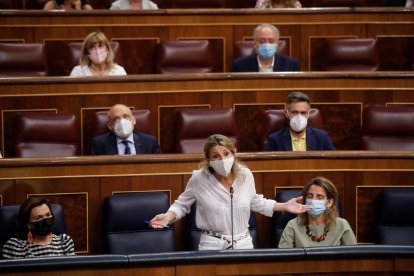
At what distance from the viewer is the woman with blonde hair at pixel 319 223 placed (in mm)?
2658

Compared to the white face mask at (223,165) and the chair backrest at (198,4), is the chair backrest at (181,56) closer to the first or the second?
the chair backrest at (198,4)

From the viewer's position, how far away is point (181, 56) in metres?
3.89

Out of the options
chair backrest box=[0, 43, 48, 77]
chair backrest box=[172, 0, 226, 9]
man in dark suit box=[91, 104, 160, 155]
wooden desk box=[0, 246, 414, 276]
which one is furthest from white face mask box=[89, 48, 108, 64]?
wooden desk box=[0, 246, 414, 276]

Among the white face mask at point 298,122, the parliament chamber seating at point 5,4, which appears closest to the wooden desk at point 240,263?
the white face mask at point 298,122

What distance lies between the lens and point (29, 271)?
79.7 inches

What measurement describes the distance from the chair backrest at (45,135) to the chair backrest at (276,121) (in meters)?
0.66

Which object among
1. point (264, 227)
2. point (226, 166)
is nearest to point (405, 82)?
point (264, 227)

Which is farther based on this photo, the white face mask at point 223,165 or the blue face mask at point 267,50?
the blue face mask at point 267,50

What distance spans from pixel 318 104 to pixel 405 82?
1.13ft

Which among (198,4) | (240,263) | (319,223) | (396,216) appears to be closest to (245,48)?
(198,4)

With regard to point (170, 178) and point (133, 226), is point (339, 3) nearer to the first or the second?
point (170, 178)

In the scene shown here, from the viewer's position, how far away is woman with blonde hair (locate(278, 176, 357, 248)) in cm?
266

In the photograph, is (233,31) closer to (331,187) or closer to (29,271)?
(331,187)

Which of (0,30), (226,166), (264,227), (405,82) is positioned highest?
(0,30)
